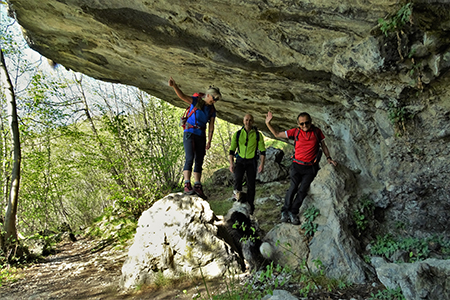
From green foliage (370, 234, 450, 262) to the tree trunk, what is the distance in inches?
329

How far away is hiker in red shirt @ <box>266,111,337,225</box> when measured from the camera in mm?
4528

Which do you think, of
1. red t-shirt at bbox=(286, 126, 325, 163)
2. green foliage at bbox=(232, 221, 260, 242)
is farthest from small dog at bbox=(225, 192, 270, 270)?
red t-shirt at bbox=(286, 126, 325, 163)

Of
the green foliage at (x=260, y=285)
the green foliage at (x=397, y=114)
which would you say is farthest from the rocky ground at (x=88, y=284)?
the green foliage at (x=397, y=114)

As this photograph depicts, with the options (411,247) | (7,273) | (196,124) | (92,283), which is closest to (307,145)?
(196,124)

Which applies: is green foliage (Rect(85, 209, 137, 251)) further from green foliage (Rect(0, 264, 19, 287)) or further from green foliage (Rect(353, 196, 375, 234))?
green foliage (Rect(353, 196, 375, 234))

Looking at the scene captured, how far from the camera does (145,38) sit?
5.09 m

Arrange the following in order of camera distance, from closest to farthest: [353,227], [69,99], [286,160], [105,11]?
[353,227], [105,11], [69,99], [286,160]

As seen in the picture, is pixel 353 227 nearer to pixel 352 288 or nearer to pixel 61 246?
pixel 352 288

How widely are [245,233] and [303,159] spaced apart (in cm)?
188


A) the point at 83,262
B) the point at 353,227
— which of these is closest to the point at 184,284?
the point at 353,227

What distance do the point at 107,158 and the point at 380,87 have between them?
772 centimetres

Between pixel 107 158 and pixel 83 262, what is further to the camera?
pixel 107 158

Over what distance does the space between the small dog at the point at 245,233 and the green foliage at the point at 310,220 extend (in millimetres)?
768

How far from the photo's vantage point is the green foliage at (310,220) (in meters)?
4.38
